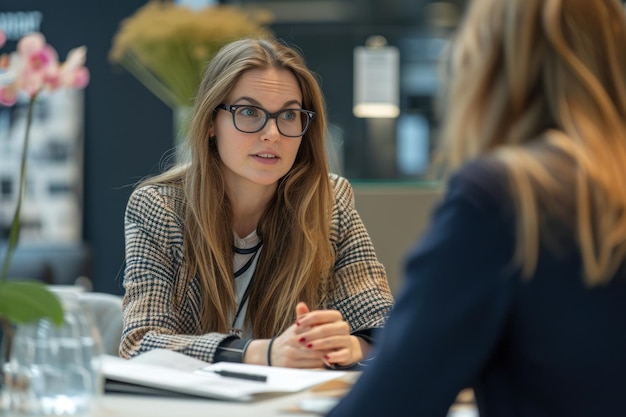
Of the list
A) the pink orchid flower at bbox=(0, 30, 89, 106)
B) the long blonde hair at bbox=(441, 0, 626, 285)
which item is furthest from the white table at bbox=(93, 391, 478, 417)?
the pink orchid flower at bbox=(0, 30, 89, 106)

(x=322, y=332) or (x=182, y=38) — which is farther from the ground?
(x=182, y=38)

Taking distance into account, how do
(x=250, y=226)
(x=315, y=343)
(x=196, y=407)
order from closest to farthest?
1. (x=196, y=407)
2. (x=315, y=343)
3. (x=250, y=226)

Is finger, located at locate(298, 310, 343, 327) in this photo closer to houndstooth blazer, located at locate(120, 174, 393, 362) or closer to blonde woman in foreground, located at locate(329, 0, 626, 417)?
houndstooth blazer, located at locate(120, 174, 393, 362)

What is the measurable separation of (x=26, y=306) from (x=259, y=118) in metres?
1.30

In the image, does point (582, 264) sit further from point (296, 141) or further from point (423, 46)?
point (423, 46)

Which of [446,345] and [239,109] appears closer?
[446,345]

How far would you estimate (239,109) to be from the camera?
241 centimetres

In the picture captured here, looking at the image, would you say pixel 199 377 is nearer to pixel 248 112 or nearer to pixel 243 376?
pixel 243 376

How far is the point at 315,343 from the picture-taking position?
1.92 m

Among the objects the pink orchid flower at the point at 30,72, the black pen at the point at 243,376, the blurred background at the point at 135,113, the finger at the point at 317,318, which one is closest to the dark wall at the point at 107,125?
the blurred background at the point at 135,113

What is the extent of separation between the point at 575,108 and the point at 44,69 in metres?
0.98

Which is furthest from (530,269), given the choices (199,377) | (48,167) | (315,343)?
(48,167)

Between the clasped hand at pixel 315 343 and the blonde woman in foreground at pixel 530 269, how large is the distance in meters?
0.81

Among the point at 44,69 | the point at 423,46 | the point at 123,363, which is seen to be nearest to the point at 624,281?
the point at 123,363
